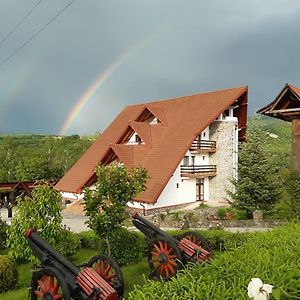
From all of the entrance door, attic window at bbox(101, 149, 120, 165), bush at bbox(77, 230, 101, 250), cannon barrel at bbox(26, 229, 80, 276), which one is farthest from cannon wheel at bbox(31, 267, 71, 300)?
attic window at bbox(101, 149, 120, 165)

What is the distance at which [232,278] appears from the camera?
10.9 ft

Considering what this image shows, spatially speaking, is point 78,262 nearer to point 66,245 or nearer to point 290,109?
point 66,245

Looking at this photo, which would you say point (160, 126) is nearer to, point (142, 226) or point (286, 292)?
point (142, 226)

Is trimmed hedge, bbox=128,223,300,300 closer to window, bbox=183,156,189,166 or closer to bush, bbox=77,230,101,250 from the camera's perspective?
bush, bbox=77,230,101,250

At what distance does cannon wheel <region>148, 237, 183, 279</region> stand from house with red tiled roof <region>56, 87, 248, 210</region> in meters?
12.1

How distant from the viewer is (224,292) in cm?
294

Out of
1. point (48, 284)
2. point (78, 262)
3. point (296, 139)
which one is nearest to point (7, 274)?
point (78, 262)

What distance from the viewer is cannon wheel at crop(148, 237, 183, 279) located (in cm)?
831

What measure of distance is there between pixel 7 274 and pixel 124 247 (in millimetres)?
3641

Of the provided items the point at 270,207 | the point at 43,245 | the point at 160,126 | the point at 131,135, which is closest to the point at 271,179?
the point at 270,207

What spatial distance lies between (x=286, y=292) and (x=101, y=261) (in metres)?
5.40

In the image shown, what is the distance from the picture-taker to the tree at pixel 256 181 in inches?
728

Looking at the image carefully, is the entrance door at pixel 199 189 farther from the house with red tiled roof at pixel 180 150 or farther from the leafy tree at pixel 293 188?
the leafy tree at pixel 293 188

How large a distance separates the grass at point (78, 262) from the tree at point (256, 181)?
8.35 metres
